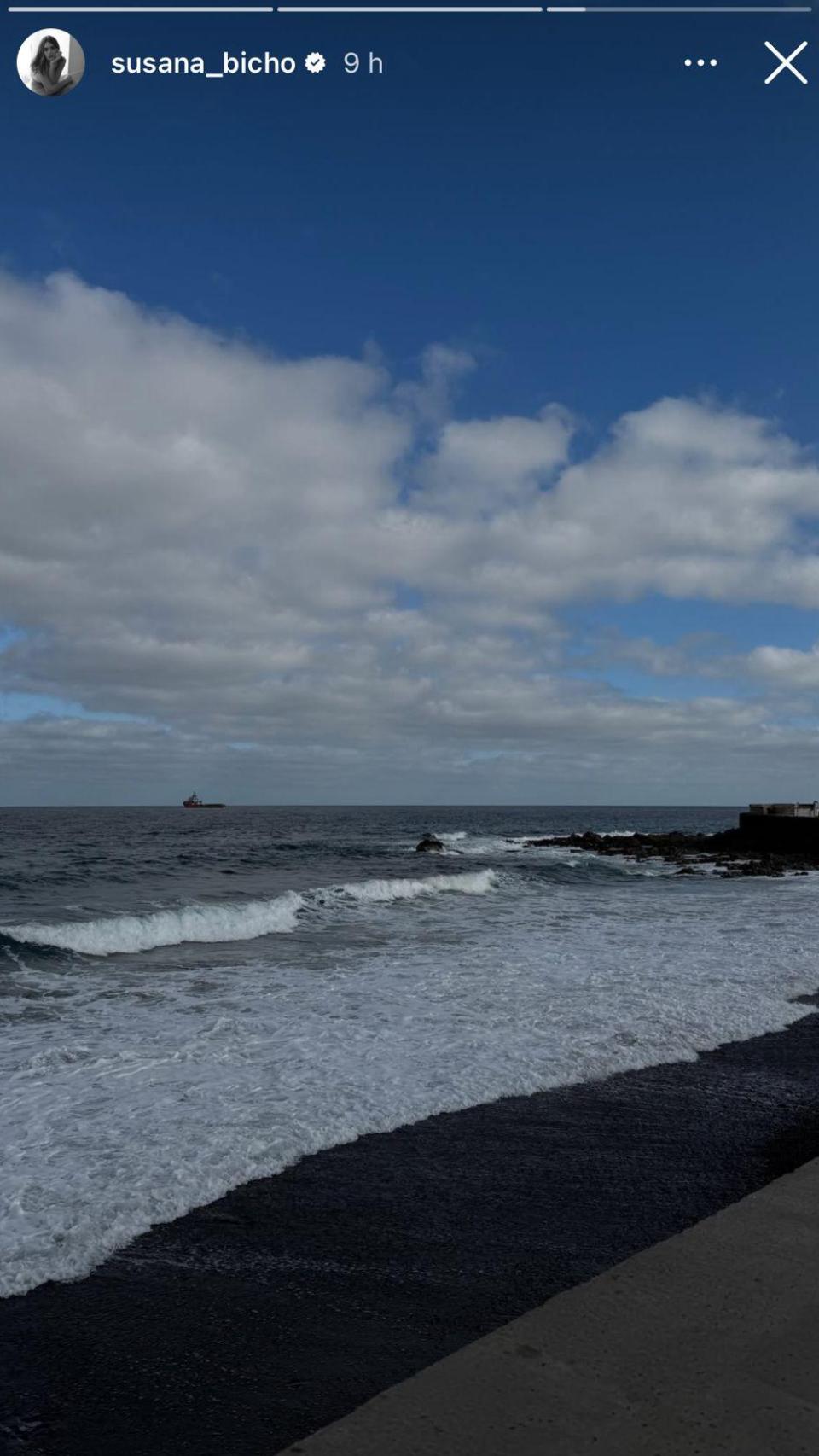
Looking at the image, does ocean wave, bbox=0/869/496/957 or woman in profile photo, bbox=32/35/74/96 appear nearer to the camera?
woman in profile photo, bbox=32/35/74/96

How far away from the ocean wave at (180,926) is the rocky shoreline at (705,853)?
1834 centimetres

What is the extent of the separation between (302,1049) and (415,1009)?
7.16ft

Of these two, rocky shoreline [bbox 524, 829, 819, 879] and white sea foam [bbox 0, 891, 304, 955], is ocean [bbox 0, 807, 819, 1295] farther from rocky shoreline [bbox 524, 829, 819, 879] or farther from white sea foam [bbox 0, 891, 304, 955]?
rocky shoreline [bbox 524, 829, 819, 879]

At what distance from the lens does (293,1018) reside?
34.1ft

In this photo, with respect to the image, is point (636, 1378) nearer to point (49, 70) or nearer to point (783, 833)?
point (49, 70)

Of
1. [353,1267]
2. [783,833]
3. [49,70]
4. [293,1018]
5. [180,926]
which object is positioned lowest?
[180,926]

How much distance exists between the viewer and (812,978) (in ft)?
41.5

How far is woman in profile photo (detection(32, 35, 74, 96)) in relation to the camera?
10562 millimetres

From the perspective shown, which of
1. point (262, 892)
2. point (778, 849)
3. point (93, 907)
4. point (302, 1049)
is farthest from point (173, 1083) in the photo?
point (778, 849)

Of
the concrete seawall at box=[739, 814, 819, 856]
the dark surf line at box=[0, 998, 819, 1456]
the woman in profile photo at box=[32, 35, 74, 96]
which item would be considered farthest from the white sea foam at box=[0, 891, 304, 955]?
the concrete seawall at box=[739, 814, 819, 856]

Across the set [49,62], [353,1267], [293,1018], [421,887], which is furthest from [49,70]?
[421,887]

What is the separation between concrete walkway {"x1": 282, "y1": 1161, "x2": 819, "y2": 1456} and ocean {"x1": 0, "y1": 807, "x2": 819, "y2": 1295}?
2287 mm

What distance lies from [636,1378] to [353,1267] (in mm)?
1735

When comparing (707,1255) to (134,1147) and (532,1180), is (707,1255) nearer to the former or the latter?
(532,1180)
